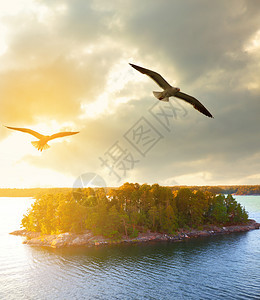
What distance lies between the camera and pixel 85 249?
258ft

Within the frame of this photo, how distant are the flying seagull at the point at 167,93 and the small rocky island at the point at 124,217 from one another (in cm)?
7710

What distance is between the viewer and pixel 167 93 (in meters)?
13.2

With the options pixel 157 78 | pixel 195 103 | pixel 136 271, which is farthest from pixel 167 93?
pixel 136 271

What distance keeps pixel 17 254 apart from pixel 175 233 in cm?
5213

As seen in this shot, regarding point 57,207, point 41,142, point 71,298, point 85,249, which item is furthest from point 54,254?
point 41,142

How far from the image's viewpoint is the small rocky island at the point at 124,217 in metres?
87.8

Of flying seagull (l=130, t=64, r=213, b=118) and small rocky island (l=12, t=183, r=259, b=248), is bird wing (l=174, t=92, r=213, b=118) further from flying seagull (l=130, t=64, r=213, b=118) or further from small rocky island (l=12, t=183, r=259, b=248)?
small rocky island (l=12, t=183, r=259, b=248)

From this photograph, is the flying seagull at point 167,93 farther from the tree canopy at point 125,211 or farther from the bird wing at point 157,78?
the tree canopy at point 125,211

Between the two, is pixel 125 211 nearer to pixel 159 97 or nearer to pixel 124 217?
pixel 124 217

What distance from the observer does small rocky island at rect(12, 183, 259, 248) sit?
87.8 m

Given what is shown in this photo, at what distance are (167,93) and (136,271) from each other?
54.5 metres

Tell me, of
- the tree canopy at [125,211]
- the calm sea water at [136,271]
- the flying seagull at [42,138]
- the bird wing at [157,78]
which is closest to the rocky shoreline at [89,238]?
the tree canopy at [125,211]

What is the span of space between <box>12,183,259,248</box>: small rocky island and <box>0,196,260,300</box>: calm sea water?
833cm

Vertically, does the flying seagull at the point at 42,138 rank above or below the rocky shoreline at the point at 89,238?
above
